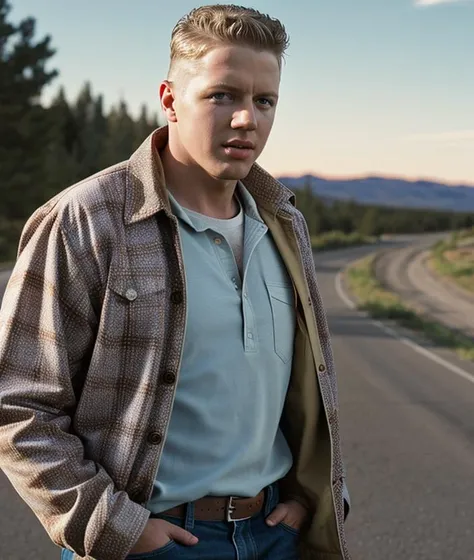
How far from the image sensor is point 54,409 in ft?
7.02

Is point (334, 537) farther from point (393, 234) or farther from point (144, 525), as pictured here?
point (393, 234)

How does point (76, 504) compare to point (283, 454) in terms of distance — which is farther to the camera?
point (283, 454)

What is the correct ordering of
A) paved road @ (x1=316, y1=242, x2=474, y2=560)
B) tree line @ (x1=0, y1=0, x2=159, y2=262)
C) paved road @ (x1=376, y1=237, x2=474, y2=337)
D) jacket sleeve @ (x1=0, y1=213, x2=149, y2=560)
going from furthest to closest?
tree line @ (x1=0, y1=0, x2=159, y2=262) < paved road @ (x1=376, y1=237, x2=474, y2=337) < paved road @ (x1=316, y1=242, x2=474, y2=560) < jacket sleeve @ (x1=0, y1=213, x2=149, y2=560)

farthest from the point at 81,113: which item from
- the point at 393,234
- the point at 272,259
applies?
the point at 272,259

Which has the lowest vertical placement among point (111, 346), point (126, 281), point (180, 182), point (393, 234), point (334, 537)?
point (393, 234)

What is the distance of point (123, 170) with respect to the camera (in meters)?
2.35

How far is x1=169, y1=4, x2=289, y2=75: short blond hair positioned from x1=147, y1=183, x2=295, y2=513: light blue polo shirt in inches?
14.5

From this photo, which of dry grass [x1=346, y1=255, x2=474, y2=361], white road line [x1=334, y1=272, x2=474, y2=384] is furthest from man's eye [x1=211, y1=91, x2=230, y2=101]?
dry grass [x1=346, y1=255, x2=474, y2=361]

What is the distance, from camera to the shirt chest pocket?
2.40m

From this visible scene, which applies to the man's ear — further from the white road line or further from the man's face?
the white road line

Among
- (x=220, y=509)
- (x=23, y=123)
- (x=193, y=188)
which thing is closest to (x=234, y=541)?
(x=220, y=509)

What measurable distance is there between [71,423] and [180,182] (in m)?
0.64

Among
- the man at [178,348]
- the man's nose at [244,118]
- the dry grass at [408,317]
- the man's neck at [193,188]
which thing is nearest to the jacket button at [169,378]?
the man at [178,348]

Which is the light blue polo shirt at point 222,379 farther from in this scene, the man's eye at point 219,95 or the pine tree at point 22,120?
the pine tree at point 22,120
